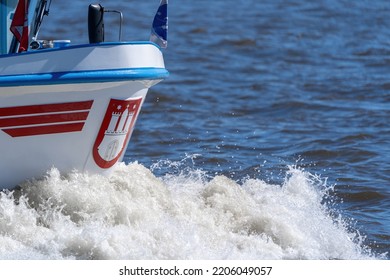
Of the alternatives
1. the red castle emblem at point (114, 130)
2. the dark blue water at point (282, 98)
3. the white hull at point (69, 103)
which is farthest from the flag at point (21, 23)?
→ the dark blue water at point (282, 98)

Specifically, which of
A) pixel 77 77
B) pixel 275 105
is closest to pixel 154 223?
pixel 77 77

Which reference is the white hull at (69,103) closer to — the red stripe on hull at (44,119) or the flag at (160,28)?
the red stripe on hull at (44,119)

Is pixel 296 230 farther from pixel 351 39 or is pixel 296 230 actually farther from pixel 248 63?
pixel 351 39

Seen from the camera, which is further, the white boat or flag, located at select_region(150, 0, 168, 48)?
flag, located at select_region(150, 0, 168, 48)

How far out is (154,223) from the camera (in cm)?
749

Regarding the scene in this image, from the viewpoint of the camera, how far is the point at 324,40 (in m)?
17.6

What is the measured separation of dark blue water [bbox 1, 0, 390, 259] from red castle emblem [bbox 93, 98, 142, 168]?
817mm

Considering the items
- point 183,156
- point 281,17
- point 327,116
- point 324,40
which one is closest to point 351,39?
point 324,40

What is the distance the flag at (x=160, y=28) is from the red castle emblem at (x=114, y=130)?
497 millimetres

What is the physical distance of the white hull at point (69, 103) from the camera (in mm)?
7207

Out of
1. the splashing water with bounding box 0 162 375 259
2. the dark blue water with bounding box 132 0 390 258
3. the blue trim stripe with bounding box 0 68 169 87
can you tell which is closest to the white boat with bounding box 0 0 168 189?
the blue trim stripe with bounding box 0 68 169 87

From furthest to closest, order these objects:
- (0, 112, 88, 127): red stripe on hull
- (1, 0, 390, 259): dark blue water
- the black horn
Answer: (1, 0, 390, 259): dark blue water → the black horn → (0, 112, 88, 127): red stripe on hull

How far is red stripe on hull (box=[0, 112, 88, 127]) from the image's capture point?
7.32m

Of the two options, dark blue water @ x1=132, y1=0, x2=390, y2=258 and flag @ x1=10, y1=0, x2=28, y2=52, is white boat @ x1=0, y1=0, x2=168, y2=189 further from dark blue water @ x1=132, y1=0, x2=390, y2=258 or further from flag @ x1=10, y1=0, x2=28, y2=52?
dark blue water @ x1=132, y1=0, x2=390, y2=258
